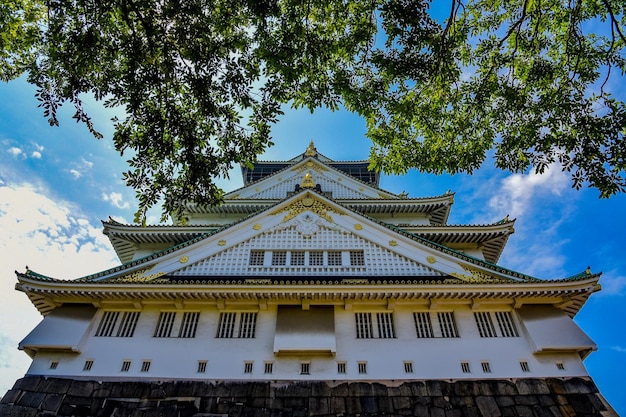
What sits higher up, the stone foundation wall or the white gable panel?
the white gable panel

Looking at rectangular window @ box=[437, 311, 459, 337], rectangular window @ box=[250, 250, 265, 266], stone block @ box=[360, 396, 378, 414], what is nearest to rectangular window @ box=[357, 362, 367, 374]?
stone block @ box=[360, 396, 378, 414]

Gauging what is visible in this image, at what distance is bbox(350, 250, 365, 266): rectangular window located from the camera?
1466cm

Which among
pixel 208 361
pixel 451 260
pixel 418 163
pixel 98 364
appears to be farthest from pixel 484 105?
pixel 98 364

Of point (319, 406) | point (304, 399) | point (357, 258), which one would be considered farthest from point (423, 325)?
point (304, 399)

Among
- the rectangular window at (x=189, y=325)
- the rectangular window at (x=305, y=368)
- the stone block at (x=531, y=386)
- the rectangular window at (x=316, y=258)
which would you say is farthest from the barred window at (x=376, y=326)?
the rectangular window at (x=189, y=325)

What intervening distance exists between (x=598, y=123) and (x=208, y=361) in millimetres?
13105

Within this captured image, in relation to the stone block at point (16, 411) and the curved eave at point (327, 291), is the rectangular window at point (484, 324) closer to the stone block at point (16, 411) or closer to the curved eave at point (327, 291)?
the curved eave at point (327, 291)

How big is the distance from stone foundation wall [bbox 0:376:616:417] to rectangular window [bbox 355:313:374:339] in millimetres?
1599

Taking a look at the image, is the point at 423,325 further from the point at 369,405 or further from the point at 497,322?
the point at 369,405

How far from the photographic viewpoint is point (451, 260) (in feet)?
45.6

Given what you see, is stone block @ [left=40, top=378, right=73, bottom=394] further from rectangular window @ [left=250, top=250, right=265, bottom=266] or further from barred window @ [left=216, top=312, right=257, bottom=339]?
rectangular window @ [left=250, top=250, right=265, bottom=266]

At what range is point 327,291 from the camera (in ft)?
39.7

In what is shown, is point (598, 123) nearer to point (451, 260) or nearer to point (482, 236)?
point (451, 260)

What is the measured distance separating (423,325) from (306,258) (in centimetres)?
506
